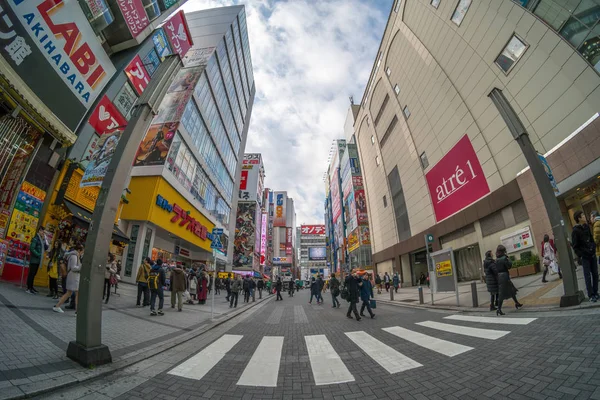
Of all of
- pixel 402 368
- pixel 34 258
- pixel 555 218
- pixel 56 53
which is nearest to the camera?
pixel 402 368

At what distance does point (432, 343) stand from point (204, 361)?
393 centimetres

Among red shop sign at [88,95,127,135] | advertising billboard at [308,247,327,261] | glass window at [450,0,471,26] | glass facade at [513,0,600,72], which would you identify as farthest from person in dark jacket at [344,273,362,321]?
advertising billboard at [308,247,327,261]

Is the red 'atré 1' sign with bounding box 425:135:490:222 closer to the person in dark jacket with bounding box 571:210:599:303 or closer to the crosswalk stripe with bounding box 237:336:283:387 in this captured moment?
the person in dark jacket with bounding box 571:210:599:303

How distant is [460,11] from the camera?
16.8m

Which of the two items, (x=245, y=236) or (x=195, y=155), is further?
(x=245, y=236)

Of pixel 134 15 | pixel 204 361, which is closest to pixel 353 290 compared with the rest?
pixel 204 361

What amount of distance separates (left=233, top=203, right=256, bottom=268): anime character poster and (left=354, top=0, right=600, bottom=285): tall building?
31.1 meters

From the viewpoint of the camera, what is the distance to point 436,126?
20844mm

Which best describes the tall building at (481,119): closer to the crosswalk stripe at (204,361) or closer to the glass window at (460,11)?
the glass window at (460,11)

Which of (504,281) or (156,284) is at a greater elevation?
(504,281)

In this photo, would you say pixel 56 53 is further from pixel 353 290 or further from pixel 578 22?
pixel 578 22

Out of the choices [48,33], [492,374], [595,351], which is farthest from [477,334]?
[48,33]

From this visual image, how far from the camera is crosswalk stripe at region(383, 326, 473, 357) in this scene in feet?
12.2

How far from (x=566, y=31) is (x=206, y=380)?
18.6 metres
